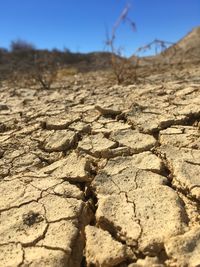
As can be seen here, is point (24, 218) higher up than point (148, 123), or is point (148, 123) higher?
point (148, 123)

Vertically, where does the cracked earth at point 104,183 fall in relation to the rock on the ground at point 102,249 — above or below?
above

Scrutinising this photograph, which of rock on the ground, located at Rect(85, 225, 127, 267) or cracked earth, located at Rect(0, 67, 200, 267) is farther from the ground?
cracked earth, located at Rect(0, 67, 200, 267)

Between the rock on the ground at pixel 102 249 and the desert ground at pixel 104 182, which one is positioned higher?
the desert ground at pixel 104 182

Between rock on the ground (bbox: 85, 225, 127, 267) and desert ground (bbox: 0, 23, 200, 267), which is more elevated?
desert ground (bbox: 0, 23, 200, 267)

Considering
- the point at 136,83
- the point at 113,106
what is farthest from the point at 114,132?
the point at 136,83

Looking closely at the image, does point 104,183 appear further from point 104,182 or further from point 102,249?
point 102,249

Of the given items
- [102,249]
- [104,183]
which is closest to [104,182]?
[104,183]

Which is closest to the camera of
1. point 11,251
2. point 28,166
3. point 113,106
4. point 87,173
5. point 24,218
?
point 11,251

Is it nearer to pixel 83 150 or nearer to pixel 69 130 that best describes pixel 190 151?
pixel 83 150
